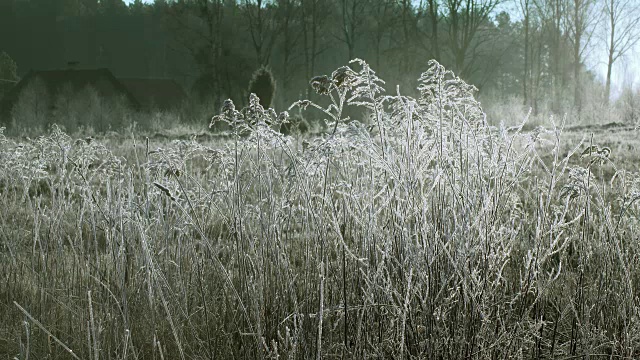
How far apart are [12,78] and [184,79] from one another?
10.2m

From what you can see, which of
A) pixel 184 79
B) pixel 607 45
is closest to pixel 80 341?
pixel 607 45

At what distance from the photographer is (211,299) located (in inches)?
79.7

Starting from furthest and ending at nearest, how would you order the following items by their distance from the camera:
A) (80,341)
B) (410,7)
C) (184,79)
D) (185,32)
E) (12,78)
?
(184,79)
(12,78)
(185,32)
(410,7)
(80,341)

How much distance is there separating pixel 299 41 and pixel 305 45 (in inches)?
162

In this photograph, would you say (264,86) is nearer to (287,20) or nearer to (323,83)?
(287,20)

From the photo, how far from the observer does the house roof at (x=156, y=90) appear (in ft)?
102

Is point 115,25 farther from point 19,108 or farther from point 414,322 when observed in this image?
point 414,322

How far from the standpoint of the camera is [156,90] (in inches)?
1261

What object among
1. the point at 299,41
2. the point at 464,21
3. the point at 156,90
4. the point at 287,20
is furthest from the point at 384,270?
the point at 156,90

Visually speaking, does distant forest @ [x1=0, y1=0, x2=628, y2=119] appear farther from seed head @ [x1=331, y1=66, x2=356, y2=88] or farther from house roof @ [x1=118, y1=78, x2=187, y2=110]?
seed head @ [x1=331, y1=66, x2=356, y2=88]

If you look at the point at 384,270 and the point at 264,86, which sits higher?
the point at 264,86

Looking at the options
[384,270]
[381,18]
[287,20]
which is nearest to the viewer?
[384,270]

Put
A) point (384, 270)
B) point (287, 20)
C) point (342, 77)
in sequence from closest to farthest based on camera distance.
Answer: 1. point (342, 77)
2. point (384, 270)
3. point (287, 20)

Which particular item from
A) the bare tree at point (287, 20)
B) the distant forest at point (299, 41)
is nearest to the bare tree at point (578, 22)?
the distant forest at point (299, 41)
